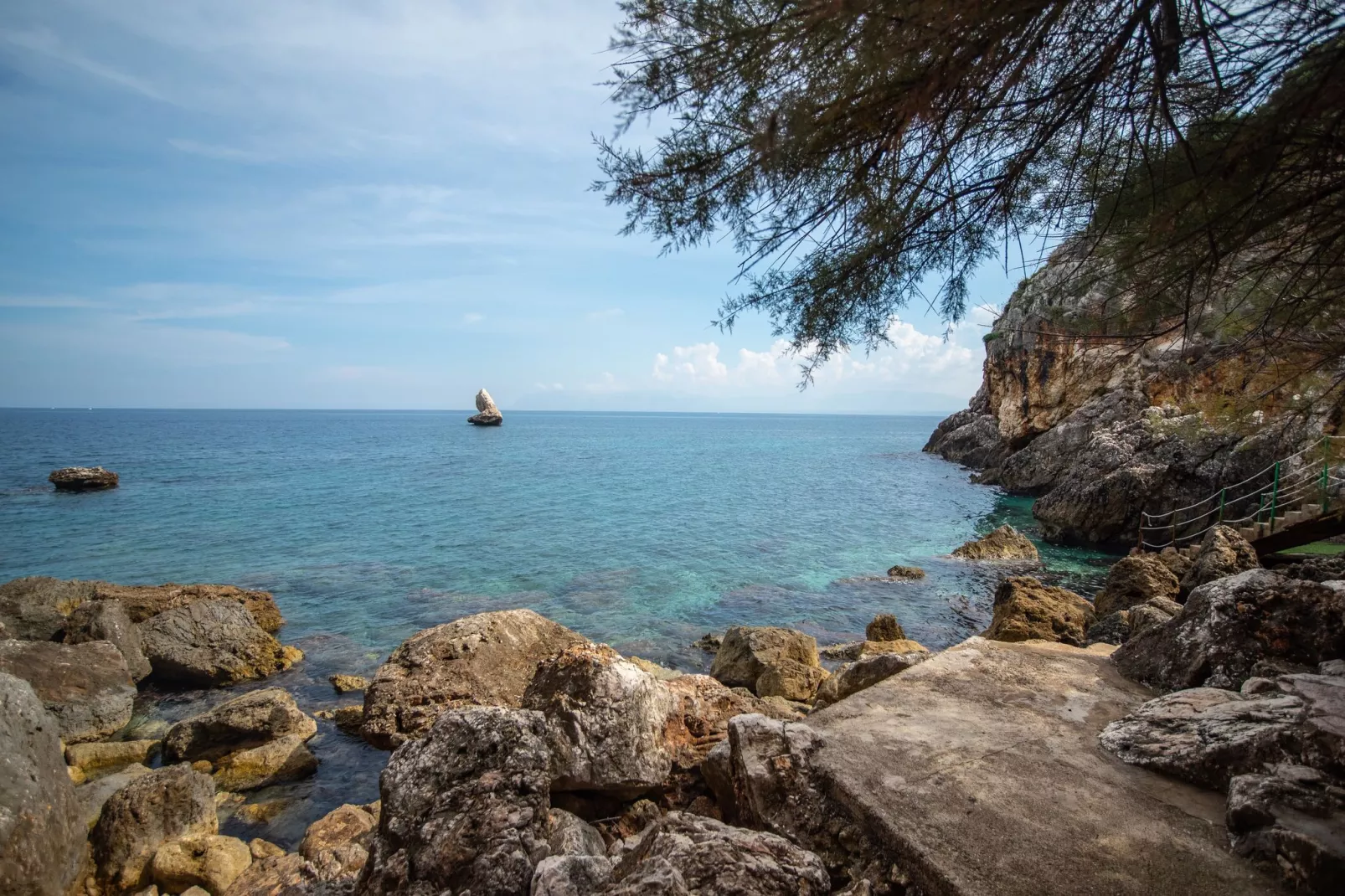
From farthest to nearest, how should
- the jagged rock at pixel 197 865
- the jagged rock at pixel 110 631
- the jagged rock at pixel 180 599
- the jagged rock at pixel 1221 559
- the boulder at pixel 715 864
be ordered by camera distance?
the jagged rock at pixel 180 599 < the jagged rock at pixel 1221 559 < the jagged rock at pixel 110 631 < the jagged rock at pixel 197 865 < the boulder at pixel 715 864

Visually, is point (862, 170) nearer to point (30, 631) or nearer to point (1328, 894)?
point (1328, 894)

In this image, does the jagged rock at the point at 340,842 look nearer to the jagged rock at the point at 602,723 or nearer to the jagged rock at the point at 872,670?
the jagged rock at the point at 602,723

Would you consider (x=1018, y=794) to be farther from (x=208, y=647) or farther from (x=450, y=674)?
(x=208, y=647)

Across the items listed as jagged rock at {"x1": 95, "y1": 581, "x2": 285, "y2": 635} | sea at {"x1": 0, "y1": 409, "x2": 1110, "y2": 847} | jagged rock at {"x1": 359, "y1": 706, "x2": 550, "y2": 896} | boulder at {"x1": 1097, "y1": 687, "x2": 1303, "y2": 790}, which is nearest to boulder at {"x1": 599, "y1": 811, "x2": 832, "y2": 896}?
jagged rock at {"x1": 359, "y1": 706, "x2": 550, "y2": 896}

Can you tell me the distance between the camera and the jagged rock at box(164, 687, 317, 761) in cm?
890

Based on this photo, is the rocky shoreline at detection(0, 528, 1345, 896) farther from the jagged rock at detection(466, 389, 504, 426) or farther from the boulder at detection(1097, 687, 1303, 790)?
the jagged rock at detection(466, 389, 504, 426)

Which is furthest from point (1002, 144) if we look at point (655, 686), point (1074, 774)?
point (655, 686)

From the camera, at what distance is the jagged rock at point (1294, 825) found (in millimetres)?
2764

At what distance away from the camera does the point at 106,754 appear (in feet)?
29.2

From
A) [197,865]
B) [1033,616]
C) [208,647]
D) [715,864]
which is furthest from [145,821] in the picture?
[1033,616]

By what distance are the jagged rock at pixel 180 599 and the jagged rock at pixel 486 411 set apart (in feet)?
376

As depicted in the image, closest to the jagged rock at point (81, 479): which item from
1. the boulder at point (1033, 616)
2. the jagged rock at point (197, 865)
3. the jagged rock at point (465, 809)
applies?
the jagged rock at point (197, 865)

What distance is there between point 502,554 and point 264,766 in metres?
13.6

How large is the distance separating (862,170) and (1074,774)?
391 centimetres
